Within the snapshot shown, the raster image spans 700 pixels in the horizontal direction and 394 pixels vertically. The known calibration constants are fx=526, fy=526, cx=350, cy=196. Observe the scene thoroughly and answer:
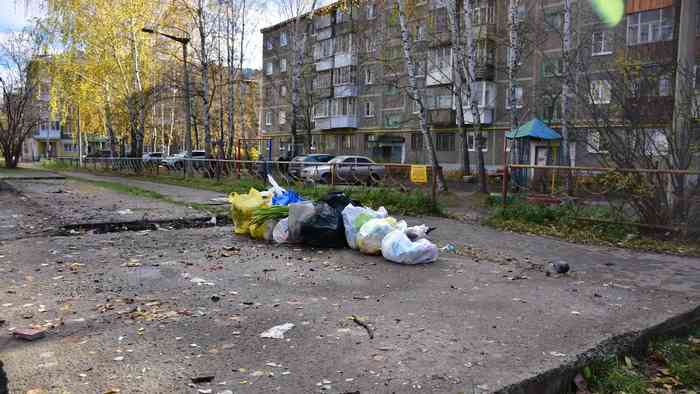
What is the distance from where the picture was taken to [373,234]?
6.36 metres

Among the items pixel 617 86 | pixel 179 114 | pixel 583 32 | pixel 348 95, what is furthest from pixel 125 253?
pixel 179 114

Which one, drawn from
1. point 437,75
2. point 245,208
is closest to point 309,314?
point 245,208

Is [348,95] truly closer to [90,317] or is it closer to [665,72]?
[665,72]

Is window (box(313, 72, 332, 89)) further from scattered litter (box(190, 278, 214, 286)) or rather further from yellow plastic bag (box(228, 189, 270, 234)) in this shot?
scattered litter (box(190, 278, 214, 286))

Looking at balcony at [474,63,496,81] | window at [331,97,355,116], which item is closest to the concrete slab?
balcony at [474,63,496,81]

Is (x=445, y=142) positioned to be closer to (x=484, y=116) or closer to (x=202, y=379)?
(x=484, y=116)

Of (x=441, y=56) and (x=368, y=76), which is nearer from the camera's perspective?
(x=441, y=56)

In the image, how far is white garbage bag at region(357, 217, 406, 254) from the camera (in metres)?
6.33

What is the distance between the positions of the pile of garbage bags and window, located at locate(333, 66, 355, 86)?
114 feet

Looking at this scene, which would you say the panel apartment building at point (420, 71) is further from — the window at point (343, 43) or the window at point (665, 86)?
the window at point (665, 86)

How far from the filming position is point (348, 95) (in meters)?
41.4

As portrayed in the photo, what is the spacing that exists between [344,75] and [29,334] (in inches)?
1571

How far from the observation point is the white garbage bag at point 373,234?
6332mm

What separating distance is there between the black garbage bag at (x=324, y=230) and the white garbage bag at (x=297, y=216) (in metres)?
0.05
